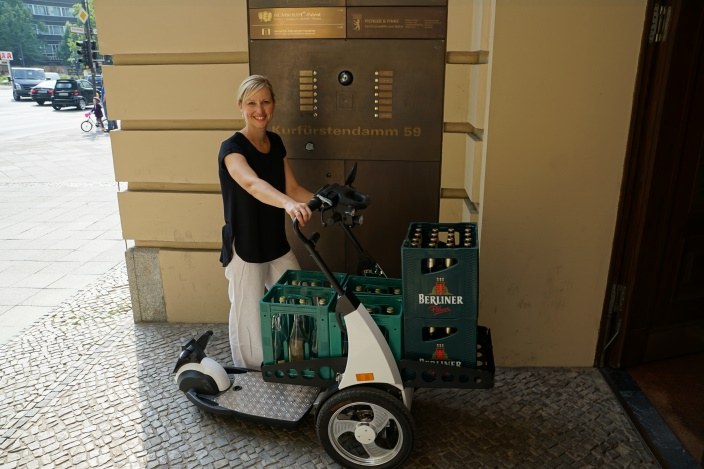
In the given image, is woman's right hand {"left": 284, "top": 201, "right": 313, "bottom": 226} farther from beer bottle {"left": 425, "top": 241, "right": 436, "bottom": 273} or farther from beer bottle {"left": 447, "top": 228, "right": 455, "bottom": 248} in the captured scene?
beer bottle {"left": 447, "top": 228, "right": 455, "bottom": 248}

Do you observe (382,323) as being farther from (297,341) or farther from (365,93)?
(365,93)

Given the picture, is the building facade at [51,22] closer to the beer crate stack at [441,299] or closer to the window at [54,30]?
the window at [54,30]

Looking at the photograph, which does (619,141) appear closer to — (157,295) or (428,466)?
(428,466)

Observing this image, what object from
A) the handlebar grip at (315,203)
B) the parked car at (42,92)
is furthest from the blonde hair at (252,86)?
the parked car at (42,92)

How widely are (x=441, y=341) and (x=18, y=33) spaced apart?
60.4 m

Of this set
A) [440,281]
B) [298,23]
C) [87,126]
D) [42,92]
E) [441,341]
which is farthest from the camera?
[42,92]

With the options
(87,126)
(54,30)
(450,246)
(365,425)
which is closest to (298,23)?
(450,246)

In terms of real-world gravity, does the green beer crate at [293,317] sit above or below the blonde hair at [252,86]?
below

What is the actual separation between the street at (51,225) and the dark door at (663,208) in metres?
4.67

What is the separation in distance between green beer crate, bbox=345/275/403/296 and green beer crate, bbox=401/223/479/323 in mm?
365

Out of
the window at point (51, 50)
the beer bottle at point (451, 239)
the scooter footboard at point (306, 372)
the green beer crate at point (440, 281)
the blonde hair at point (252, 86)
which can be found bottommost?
the scooter footboard at point (306, 372)

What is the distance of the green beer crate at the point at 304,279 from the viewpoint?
3092 millimetres

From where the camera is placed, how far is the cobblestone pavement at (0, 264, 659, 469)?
2902 millimetres

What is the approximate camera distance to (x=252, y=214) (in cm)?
320
